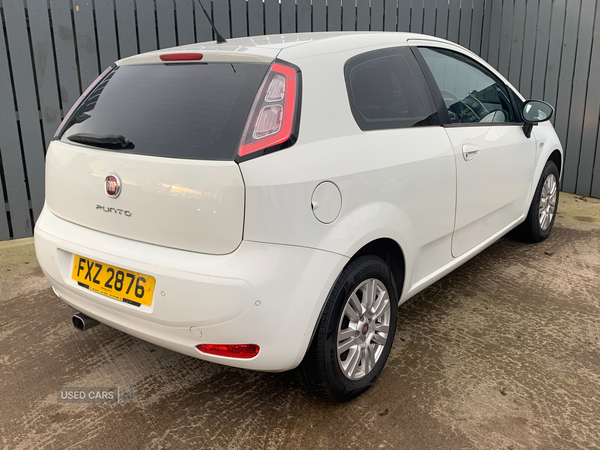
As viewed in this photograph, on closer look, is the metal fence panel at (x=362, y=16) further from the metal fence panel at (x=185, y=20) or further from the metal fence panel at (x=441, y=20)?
the metal fence panel at (x=185, y=20)

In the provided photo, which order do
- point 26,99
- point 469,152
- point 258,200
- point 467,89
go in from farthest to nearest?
point 26,99 < point 467,89 < point 469,152 < point 258,200

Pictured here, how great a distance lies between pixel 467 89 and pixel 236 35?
295cm

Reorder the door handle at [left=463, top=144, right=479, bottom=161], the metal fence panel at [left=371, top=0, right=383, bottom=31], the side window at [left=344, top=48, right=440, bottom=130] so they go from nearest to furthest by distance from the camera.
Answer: the side window at [left=344, top=48, right=440, bottom=130] < the door handle at [left=463, top=144, right=479, bottom=161] < the metal fence panel at [left=371, top=0, right=383, bottom=31]

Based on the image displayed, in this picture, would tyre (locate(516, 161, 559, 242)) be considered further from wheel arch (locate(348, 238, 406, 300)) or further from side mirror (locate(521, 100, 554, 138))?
wheel arch (locate(348, 238, 406, 300))

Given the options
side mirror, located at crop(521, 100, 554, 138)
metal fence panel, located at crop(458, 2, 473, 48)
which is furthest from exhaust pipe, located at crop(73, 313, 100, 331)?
metal fence panel, located at crop(458, 2, 473, 48)


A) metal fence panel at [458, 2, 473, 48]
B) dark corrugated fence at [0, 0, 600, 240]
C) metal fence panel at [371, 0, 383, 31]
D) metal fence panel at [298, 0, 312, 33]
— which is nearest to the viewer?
dark corrugated fence at [0, 0, 600, 240]

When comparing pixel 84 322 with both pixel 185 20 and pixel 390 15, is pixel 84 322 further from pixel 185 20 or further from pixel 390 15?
pixel 390 15

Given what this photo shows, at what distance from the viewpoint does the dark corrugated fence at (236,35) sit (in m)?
4.62

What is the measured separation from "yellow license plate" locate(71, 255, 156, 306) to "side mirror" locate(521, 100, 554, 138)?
9.58 ft

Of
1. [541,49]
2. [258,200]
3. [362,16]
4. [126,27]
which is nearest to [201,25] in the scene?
[126,27]

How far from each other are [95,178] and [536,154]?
3183mm

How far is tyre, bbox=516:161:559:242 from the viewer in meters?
4.17

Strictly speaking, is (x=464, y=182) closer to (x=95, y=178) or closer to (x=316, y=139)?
(x=316, y=139)

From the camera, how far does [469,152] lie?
288 centimetres
